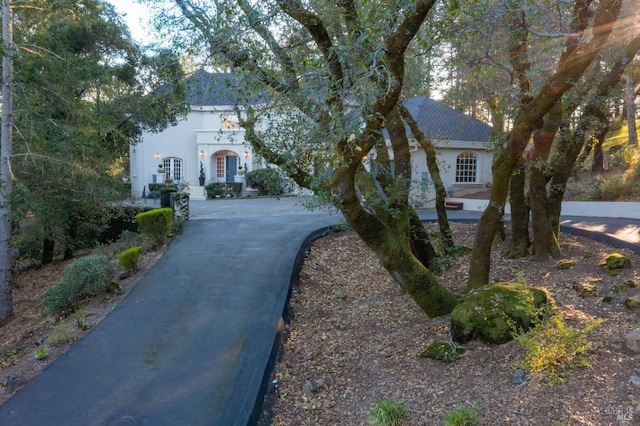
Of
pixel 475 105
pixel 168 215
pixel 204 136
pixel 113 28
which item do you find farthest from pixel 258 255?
pixel 204 136

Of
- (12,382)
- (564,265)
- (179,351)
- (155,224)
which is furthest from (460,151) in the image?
(12,382)

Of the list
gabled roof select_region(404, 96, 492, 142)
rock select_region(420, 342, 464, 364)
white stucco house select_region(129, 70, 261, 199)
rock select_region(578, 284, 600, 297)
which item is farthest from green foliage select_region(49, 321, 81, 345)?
white stucco house select_region(129, 70, 261, 199)

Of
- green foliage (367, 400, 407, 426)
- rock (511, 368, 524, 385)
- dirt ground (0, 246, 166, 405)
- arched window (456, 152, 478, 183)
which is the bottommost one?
dirt ground (0, 246, 166, 405)

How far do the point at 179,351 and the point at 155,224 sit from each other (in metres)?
5.83

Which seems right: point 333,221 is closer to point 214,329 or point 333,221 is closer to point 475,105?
point 475,105

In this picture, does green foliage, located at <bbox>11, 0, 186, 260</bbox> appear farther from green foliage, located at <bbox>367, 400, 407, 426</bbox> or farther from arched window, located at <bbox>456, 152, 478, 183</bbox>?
arched window, located at <bbox>456, 152, 478, 183</bbox>

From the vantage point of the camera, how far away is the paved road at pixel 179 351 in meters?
4.57

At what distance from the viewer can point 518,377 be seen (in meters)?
3.88

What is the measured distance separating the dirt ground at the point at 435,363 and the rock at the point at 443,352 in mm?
76

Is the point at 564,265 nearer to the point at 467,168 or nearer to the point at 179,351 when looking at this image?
the point at 179,351

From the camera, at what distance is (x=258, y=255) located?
1019cm

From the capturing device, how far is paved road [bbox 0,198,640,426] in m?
4.57

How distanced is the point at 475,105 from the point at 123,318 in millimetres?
9363

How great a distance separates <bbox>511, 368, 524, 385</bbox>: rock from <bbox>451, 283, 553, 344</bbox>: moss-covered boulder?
532 millimetres
